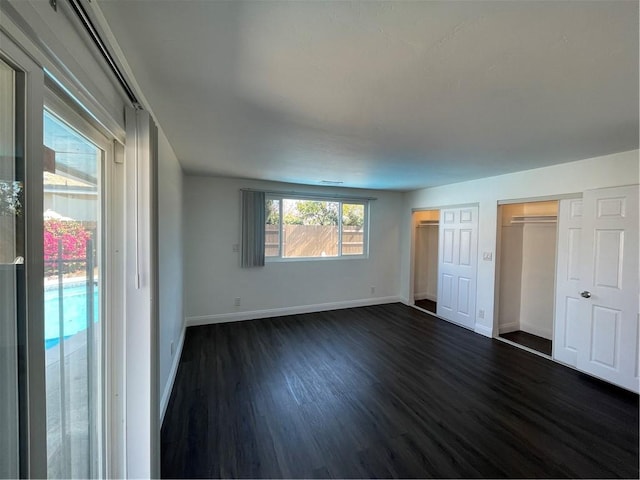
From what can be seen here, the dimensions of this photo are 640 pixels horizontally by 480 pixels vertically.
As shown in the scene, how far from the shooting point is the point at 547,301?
3.76m

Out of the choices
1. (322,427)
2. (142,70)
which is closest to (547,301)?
(322,427)

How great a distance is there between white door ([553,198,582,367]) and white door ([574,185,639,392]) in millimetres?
132

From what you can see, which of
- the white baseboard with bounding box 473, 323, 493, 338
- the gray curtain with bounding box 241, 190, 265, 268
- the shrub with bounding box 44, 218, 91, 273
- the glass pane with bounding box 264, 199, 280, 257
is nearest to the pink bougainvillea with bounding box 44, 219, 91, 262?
the shrub with bounding box 44, 218, 91, 273

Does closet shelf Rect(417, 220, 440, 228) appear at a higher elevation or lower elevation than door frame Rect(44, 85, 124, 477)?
higher

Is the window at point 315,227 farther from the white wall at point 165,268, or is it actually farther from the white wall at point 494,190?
the white wall at point 165,268

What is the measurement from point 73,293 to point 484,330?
4.59 metres

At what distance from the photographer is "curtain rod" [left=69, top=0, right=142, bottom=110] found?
81 centimetres

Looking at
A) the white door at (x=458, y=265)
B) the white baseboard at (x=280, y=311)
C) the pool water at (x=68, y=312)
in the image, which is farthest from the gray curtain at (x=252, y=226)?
the white door at (x=458, y=265)

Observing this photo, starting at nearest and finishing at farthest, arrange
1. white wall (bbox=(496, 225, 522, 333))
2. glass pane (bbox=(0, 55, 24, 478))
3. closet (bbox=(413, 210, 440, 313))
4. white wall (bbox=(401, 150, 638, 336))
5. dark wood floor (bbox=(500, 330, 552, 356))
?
glass pane (bbox=(0, 55, 24, 478)), white wall (bbox=(401, 150, 638, 336)), dark wood floor (bbox=(500, 330, 552, 356)), white wall (bbox=(496, 225, 522, 333)), closet (bbox=(413, 210, 440, 313))

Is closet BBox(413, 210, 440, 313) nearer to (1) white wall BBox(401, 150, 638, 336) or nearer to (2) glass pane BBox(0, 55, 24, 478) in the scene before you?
(1) white wall BBox(401, 150, 638, 336)

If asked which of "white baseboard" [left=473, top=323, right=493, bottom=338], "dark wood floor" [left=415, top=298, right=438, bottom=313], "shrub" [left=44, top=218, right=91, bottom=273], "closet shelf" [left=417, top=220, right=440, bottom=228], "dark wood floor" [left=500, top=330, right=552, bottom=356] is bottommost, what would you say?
"dark wood floor" [left=500, top=330, right=552, bottom=356]

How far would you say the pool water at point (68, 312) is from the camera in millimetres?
909

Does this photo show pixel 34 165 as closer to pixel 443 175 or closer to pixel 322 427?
pixel 322 427

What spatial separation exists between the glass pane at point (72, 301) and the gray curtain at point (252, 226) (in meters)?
2.91
